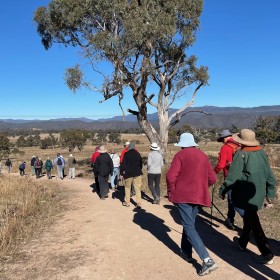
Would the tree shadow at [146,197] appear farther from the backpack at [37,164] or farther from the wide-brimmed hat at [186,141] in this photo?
the backpack at [37,164]

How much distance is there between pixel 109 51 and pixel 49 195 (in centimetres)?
950

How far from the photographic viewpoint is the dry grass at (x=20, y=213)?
23.5 feet

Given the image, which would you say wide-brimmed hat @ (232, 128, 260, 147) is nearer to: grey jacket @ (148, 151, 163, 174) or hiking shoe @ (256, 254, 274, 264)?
hiking shoe @ (256, 254, 274, 264)

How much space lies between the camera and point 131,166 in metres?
10.3

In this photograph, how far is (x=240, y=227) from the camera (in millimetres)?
8336

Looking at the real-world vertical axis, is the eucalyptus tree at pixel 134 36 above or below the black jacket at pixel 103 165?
above

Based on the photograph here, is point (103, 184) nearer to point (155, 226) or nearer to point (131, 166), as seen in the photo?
point (131, 166)

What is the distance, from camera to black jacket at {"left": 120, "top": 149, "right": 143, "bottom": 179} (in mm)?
10312

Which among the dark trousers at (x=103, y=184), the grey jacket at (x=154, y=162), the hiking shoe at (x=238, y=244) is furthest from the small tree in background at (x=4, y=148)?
the hiking shoe at (x=238, y=244)

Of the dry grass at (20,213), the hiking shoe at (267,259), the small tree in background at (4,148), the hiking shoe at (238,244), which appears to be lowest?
the small tree in background at (4,148)

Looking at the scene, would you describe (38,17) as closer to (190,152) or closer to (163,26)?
(163,26)

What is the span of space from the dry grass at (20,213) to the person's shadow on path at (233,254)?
362cm

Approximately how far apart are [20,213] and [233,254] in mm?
5625

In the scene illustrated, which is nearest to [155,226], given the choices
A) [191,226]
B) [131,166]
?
[131,166]
